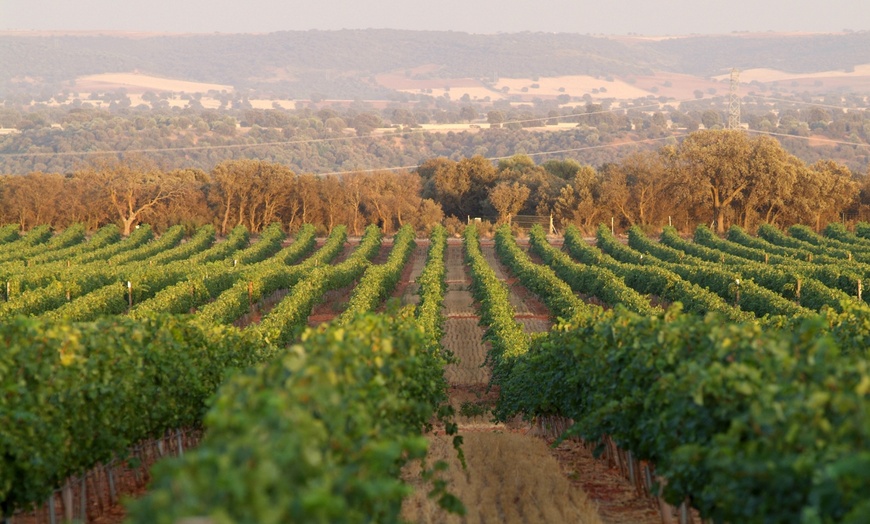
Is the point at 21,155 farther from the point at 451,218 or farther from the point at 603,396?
the point at 603,396

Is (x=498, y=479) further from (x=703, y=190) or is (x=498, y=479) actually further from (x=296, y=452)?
(x=703, y=190)

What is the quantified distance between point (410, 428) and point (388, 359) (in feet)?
4.59

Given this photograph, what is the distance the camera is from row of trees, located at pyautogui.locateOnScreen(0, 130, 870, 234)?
211ft

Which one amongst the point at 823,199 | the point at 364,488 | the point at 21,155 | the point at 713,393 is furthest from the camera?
the point at 21,155

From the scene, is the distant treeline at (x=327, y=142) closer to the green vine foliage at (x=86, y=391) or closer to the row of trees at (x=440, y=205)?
the row of trees at (x=440, y=205)

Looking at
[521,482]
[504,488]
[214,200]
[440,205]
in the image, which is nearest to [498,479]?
[521,482]

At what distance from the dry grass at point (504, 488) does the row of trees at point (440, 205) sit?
48.6 m

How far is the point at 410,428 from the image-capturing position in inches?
451

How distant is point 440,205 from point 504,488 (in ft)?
193

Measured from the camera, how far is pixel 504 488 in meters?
14.1

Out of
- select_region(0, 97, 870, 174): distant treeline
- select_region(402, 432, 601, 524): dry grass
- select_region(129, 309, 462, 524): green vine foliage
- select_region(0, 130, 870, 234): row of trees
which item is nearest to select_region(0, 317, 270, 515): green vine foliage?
select_region(129, 309, 462, 524): green vine foliage

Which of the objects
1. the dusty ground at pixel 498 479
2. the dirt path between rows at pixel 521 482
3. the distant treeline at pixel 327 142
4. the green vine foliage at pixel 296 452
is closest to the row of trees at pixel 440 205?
the dusty ground at pixel 498 479

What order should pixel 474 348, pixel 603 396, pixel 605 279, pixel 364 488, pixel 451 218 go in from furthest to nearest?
pixel 451 218 < pixel 605 279 < pixel 474 348 < pixel 603 396 < pixel 364 488

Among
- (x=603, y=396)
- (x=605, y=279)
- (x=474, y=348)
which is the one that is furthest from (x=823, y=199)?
(x=603, y=396)
